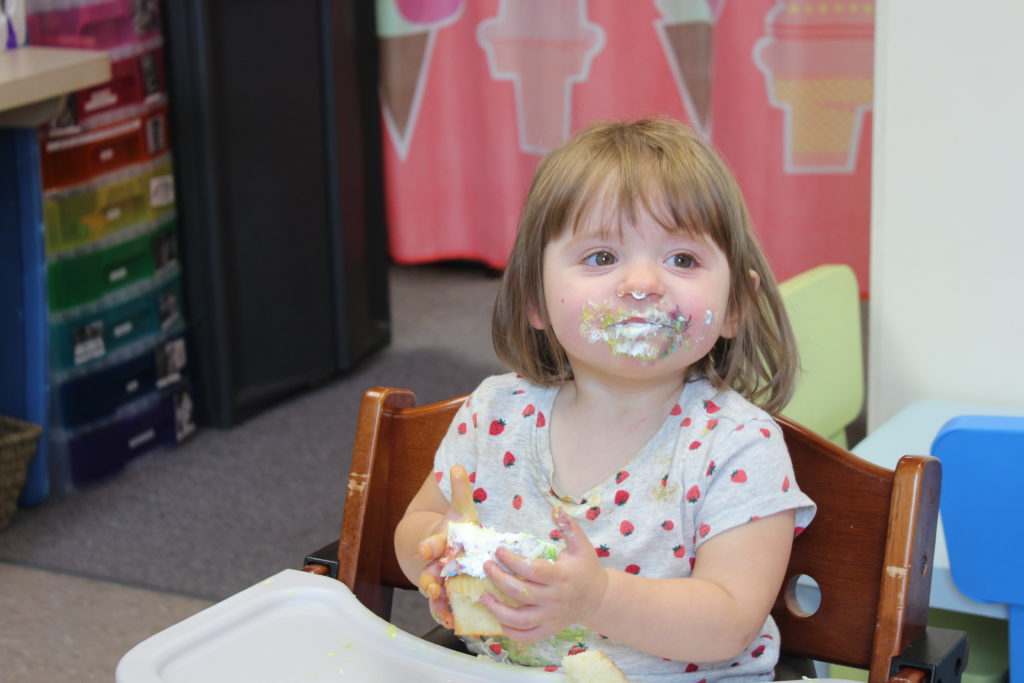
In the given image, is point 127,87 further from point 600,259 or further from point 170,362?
point 600,259

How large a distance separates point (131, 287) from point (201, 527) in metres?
0.48

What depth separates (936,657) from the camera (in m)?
0.87

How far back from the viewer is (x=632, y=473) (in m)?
0.96

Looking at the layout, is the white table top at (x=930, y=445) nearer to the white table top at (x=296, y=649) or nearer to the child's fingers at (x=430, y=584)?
the white table top at (x=296, y=649)

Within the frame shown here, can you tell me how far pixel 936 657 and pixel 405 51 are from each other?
105 inches

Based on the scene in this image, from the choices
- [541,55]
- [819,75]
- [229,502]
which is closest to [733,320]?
[229,502]

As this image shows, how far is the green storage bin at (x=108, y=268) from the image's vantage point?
227 centimetres

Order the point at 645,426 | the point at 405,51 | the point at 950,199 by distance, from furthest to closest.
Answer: the point at 405,51 < the point at 950,199 < the point at 645,426

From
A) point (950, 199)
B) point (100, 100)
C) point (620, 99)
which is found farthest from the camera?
point (620, 99)

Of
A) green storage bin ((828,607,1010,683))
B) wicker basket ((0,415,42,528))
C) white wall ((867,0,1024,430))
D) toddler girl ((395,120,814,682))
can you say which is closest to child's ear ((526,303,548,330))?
toddler girl ((395,120,814,682))

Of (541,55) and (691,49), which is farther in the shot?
(541,55)

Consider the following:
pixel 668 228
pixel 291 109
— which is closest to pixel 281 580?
pixel 668 228

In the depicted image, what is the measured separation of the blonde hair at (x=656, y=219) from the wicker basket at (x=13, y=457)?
1345mm

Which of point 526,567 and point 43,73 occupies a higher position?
point 43,73
